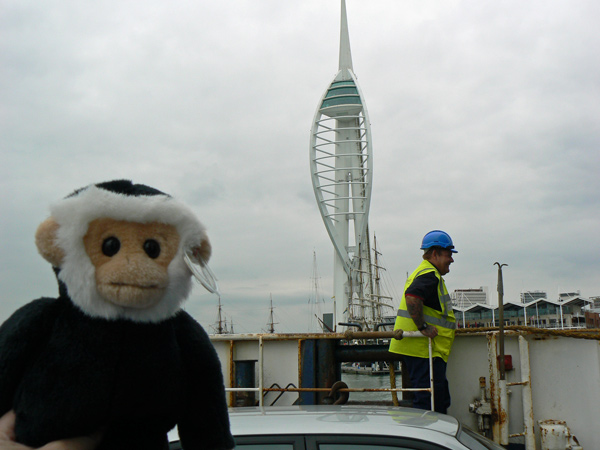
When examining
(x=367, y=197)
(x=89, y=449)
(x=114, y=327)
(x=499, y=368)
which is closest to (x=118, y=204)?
(x=114, y=327)

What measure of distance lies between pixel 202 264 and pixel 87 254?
1.07 feet

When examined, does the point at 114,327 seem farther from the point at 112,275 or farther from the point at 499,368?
the point at 499,368

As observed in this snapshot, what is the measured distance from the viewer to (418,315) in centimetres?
497

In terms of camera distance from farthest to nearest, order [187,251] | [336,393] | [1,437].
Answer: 1. [336,393]
2. [187,251]
3. [1,437]

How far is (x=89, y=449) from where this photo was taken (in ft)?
4.96

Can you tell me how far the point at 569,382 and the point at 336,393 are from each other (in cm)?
211

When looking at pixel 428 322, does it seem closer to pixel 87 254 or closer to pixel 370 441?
pixel 370 441

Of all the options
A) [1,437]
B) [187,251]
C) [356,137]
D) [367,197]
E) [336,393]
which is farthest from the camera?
[356,137]

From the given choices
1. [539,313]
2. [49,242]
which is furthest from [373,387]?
Result: [539,313]

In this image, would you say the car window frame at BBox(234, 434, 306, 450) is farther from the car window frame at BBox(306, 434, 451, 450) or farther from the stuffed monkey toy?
the stuffed monkey toy

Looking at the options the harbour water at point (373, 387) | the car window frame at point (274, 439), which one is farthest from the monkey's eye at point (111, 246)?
the harbour water at point (373, 387)

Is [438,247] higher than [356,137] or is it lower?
lower

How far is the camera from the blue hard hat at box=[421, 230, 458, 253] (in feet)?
17.6

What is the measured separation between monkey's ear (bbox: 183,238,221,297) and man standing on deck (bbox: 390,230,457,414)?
11.6 ft
